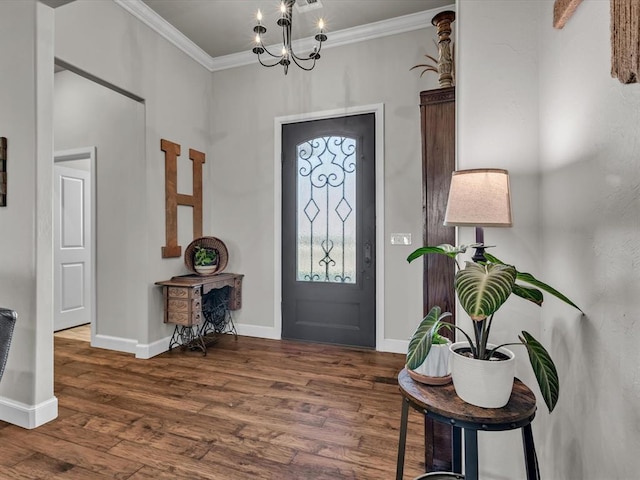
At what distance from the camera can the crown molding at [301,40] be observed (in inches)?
126

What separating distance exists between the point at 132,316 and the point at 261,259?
1395 millimetres

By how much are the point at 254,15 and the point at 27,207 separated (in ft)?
8.10

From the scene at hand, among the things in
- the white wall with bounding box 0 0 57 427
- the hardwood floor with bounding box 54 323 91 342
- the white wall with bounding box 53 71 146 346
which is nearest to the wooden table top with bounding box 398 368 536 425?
the white wall with bounding box 0 0 57 427

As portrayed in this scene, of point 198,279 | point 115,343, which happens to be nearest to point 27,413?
point 115,343

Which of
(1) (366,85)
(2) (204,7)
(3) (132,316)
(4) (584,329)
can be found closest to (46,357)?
(3) (132,316)

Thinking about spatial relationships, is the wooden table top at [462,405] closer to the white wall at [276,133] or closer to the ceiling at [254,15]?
the white wall at [276,133]

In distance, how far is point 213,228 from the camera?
13.7 feet

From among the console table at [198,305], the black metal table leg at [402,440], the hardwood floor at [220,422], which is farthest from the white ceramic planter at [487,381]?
the console table at [198,305]

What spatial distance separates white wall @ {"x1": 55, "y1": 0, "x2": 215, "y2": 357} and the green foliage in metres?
0.16

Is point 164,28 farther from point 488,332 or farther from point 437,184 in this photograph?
point 488,332

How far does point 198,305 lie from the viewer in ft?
10.9

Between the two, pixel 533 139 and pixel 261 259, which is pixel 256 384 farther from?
pixel 533 139

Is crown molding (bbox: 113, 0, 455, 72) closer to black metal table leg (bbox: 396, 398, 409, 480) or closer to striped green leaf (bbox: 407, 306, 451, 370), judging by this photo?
striped green leaf (bbox: 407, 306, 451, 370)

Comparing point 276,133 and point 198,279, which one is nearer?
point 198,279
